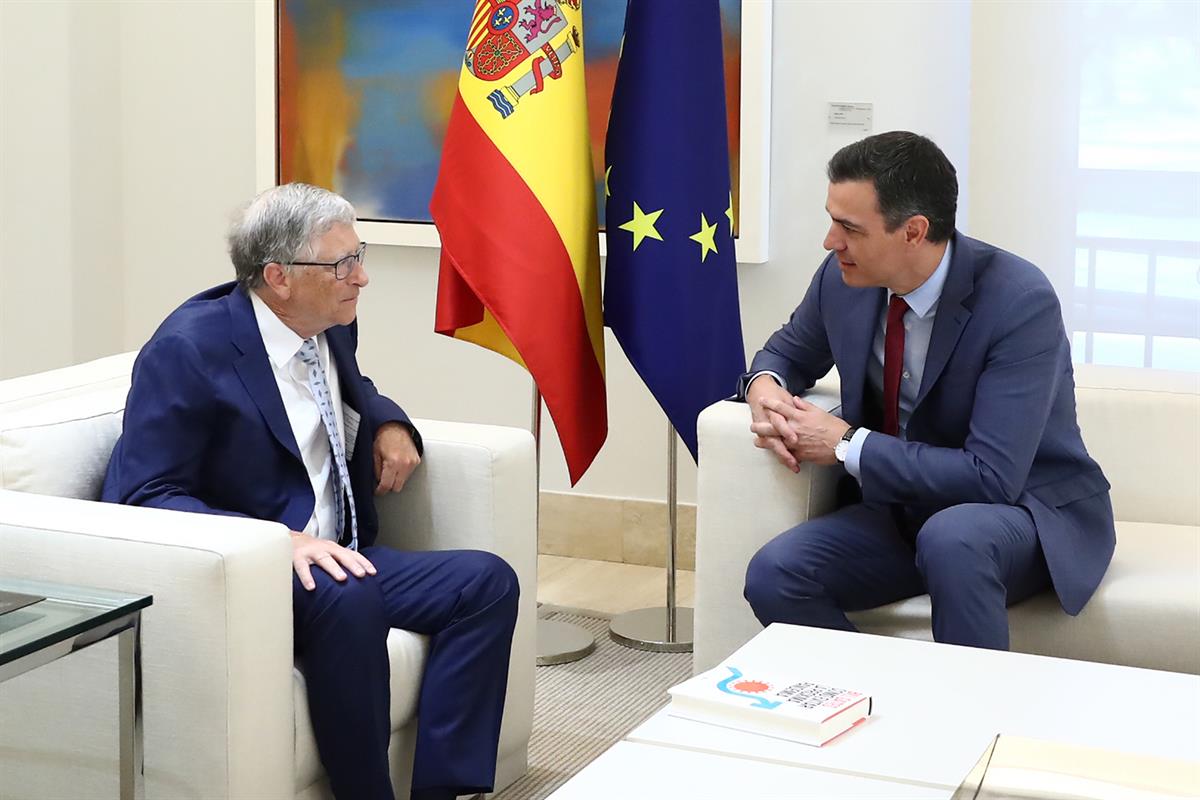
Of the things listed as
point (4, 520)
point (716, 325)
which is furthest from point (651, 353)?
point (4, 520)

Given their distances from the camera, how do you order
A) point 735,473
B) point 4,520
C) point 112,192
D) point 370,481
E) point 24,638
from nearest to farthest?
point 24,638 < point 4,520 < point 370,481 < point 735,473 < point 112,192

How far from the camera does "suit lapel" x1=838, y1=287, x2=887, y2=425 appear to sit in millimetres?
2934

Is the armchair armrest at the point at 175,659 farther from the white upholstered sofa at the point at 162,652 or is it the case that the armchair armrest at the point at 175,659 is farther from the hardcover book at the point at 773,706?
the hardcover book at the point at 773,706

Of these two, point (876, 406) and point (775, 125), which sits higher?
point (775, 125)

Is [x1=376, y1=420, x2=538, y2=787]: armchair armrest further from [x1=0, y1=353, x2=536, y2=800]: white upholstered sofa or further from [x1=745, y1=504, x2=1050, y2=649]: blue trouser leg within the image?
[x1=745, y1=504, x2=1050, y2=649]: blue trouser leg

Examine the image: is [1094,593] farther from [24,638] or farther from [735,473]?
[24,638]

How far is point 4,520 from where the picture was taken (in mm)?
2289

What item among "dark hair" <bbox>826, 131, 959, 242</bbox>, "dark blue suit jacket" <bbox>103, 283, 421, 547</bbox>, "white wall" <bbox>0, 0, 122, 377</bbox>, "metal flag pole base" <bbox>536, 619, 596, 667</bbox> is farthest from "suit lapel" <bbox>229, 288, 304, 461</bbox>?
"white wall" <bbox>0, 0, 122, 377</bbox>

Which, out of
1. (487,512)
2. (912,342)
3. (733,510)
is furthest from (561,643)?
(912,342)

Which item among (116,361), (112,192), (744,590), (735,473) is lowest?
(744,590)

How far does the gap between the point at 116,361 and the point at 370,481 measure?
633mm

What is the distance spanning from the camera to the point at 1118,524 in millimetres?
3225

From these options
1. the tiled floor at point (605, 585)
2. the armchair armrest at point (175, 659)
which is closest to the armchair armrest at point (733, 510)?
the armchair armrest at point (175, 659)

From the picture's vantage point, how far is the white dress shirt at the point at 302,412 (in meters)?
2.61
